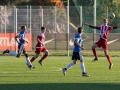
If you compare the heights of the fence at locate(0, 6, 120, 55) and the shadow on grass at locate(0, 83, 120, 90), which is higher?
the fence at locate(0, 6, 120, 55)

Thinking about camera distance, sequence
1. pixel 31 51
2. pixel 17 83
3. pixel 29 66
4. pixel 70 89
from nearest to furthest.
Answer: pixel 70 89 < pixel 17 83 < pixel 29 66 < pixel 31 51

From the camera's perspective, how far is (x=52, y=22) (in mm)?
42875

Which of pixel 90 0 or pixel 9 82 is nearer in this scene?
pixel 9 82

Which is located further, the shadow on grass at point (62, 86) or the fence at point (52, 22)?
the fence at point (52, 22)

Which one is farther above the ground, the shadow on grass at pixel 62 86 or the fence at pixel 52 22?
the fence at pixel 52 22

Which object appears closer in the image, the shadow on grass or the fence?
the shadow on grass

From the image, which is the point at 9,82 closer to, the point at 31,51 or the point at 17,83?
the point at 17,83

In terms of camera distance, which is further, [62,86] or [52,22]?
[52,22]

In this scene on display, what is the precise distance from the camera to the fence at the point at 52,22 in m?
41.9

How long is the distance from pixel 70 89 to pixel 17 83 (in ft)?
8.22

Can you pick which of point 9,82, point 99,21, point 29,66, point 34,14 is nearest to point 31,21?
point 34,14

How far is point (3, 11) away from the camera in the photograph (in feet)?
140

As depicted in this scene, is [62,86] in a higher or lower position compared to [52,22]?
lower

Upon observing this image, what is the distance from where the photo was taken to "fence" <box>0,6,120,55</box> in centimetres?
4188
